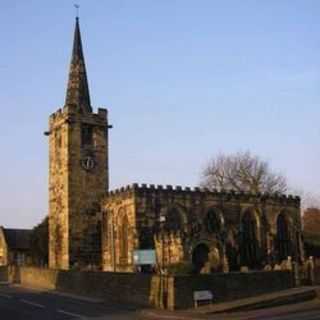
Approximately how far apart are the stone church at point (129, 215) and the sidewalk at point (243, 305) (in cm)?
1484

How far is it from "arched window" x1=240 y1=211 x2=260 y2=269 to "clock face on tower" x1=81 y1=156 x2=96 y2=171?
1297 cm

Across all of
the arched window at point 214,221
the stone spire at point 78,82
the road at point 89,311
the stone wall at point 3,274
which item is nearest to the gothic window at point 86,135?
the stone spire at point 78,82

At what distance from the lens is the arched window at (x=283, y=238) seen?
53906 mm

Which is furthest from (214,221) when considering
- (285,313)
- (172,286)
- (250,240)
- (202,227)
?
(285,313)

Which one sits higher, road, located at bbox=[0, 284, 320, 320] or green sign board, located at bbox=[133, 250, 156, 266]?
green sign board, located at bbox=[133, 250, 156, 266]

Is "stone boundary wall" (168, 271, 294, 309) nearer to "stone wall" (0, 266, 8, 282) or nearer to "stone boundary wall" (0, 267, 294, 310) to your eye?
"stone boundary wall" (0, 267, 294, 310)

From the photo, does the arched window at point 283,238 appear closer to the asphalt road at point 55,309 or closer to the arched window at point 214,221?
the arched window at point 214,221

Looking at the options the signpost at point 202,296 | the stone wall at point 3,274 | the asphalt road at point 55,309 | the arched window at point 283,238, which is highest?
the arched window at point 283,238

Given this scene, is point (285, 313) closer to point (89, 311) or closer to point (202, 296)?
point (202, 296)

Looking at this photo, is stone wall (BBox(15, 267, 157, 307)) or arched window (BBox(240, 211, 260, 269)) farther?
arched window (BBox(240, 211, 260, 269))

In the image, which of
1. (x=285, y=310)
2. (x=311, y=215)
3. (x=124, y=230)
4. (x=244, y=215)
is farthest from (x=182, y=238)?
(x=311, y=215)

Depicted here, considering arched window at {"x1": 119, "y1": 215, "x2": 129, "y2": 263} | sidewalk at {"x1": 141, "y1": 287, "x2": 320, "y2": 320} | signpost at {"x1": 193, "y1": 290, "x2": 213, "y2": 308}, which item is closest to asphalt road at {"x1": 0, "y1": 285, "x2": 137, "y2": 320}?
sidewalk at {"x1": 141, "y1": 287, "x2": 320, "y2": 320}

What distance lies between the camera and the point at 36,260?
2749 inches

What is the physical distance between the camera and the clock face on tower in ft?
173
